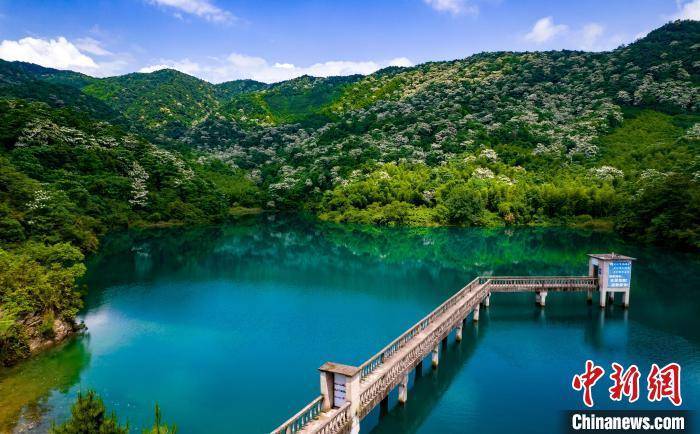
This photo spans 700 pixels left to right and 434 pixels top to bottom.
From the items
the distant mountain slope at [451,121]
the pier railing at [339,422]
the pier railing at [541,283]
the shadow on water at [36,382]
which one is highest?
the distant mountain slope at [451,121]

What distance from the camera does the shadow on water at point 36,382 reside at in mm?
15305

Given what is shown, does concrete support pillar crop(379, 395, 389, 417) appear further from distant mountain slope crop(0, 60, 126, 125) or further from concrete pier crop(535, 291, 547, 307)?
distant mountain slope crop(0, 60, 126, 125)

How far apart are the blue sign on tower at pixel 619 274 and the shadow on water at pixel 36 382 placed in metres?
28.5

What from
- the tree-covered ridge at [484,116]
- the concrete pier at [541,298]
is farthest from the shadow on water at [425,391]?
the tree-covered ridge at [484,116]

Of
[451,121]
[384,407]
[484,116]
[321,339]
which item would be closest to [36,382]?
[321,339]

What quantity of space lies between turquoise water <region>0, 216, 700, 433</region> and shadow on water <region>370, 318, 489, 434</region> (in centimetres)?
8

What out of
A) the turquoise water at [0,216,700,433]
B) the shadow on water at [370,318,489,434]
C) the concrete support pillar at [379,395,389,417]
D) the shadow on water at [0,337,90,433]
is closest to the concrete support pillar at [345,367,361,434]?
the shadow on water at [370,318,489,434]

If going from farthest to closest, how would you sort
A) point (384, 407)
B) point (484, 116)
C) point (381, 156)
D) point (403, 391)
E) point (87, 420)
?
1. point (484, 116)
2. point (381, 156)
3. point (403, 391)
4. point (384, 407)
5. point (87, 420)

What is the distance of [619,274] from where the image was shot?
2825 cm

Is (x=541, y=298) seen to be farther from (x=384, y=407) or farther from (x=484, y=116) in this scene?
(x=484, y=116)

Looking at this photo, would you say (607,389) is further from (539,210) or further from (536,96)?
(536,96)

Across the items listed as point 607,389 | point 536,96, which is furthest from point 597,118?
point 607,389

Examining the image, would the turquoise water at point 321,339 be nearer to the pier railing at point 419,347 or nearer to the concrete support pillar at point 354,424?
the pier railing at point 419,347

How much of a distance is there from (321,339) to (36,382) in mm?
11946
